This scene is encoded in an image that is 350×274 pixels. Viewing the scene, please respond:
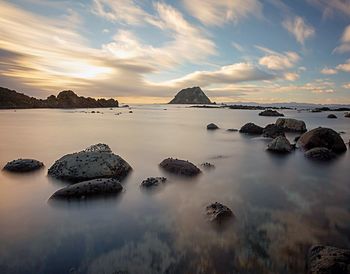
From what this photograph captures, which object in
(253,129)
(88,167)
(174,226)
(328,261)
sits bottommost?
(253,129)

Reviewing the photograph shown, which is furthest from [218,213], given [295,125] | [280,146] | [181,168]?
[295,125]

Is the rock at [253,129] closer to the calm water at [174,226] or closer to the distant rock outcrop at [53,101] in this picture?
the calm water at [174,226]

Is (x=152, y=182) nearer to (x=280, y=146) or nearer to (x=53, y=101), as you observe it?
(x=280, y=146)

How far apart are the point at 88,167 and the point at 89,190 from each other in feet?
7.97

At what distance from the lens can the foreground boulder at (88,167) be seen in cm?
1073

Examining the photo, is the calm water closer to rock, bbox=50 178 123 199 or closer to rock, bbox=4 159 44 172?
rock, bbox=50 178 123 199

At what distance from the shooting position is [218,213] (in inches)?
289

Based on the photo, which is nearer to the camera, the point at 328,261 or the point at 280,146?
the point at 328,261

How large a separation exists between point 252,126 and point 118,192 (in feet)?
82.8

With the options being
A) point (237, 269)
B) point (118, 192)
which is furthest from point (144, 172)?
point (237, 269)

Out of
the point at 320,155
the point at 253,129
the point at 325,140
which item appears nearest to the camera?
the point at 320,155

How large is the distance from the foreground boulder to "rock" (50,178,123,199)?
5.53ft

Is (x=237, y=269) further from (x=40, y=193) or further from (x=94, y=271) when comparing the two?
(x=40, y=193)

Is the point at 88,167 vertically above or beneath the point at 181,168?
above
